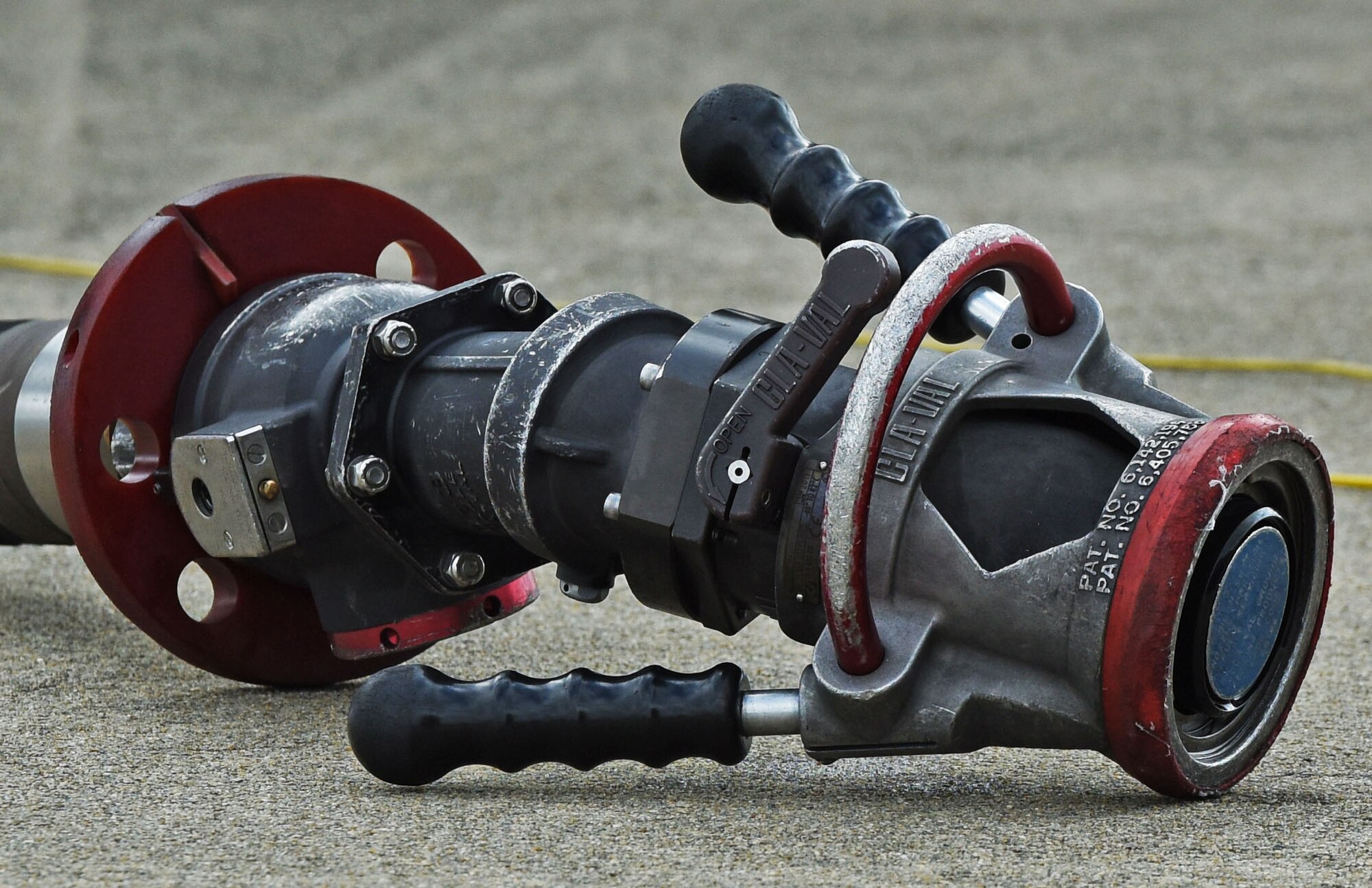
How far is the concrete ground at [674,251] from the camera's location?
95 centimetres

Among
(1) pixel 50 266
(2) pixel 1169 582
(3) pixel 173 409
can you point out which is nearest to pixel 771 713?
(2) pixel 1169 582

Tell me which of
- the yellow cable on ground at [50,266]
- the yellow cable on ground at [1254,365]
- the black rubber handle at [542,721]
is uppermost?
the yellow cable on ground at [1254,365]

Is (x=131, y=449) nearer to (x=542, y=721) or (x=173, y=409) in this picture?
(x=173, y=409)

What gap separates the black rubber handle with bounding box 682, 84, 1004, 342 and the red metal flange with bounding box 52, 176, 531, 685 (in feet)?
1.09

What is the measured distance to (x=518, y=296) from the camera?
1232 mm

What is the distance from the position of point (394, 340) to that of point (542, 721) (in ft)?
1.01

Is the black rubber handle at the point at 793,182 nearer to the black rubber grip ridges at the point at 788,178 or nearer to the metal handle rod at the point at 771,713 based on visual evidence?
the black rubber grip ridges at the point at 788,178

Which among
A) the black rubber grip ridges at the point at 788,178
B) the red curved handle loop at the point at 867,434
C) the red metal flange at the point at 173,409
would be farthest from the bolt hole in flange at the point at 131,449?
the red curved handle loop at the point at 867,434

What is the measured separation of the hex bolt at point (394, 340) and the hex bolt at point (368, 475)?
0.08 meters

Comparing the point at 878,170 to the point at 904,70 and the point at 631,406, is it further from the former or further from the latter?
the point at 631,406

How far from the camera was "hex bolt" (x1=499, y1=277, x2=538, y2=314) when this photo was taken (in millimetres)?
1228

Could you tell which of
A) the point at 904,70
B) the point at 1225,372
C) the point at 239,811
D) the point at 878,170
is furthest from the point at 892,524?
the point at 904,70

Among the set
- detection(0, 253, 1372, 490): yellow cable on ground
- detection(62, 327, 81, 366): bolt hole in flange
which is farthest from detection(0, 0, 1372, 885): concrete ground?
detection(62, 327, 81, 366): bolt hole in flange

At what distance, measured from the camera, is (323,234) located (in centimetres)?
134
